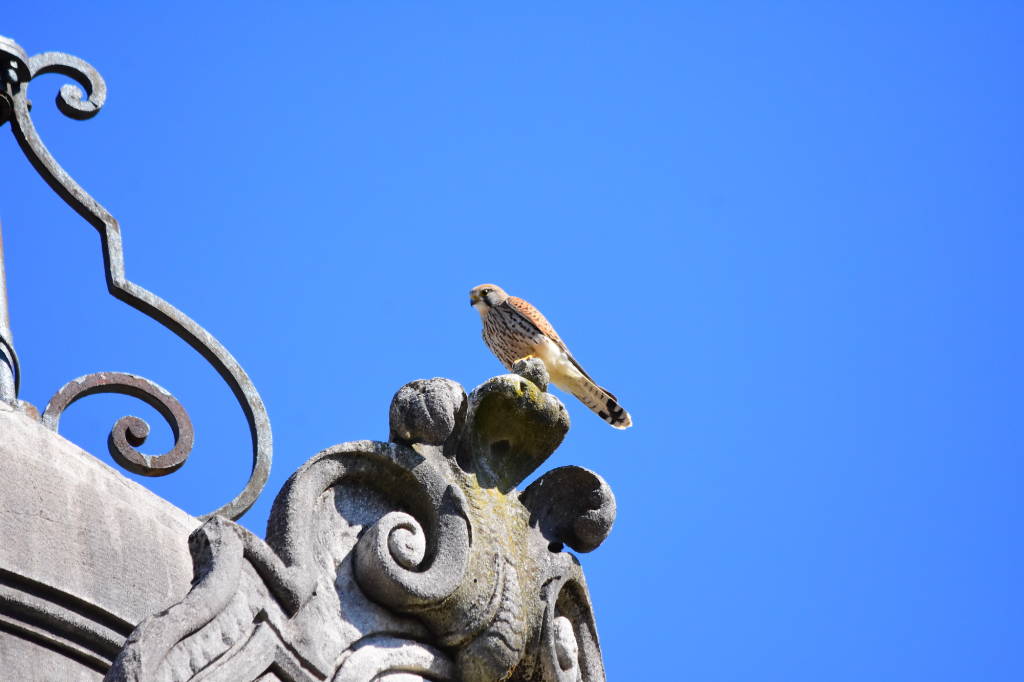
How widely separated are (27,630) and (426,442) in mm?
988

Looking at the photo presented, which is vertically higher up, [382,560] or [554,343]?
[554,343]

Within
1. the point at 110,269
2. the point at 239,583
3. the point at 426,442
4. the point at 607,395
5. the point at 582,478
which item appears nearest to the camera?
the point at 239,583

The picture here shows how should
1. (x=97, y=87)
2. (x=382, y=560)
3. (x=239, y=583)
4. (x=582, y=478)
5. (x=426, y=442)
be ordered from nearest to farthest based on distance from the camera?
1. (x=239, y=583)
2. (x=382, y=560)
3. (x=426, y=442)
4. (x=582, y=478)
5. (x=97, y=87)

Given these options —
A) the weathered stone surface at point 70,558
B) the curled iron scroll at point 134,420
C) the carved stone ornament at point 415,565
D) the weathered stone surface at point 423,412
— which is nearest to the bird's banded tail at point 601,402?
the curled iron scroll at point 134,420

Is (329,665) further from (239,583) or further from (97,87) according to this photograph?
(97,87)

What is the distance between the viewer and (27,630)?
3672 mm

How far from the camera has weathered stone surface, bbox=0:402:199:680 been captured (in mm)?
3672

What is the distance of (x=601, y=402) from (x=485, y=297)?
58.1 inches

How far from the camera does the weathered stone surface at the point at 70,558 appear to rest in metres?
3.67

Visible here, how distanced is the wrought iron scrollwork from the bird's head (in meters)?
4.18

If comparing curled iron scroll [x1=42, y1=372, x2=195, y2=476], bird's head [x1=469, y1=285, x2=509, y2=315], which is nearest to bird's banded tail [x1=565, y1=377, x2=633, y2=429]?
bird's head [x1=469, y1=285, x2=509, y2=315]

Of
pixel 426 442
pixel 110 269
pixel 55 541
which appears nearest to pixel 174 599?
pixel 55 541

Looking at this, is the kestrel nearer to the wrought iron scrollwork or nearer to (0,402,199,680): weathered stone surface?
the wrought iron scrollwork

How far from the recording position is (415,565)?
356 cm
